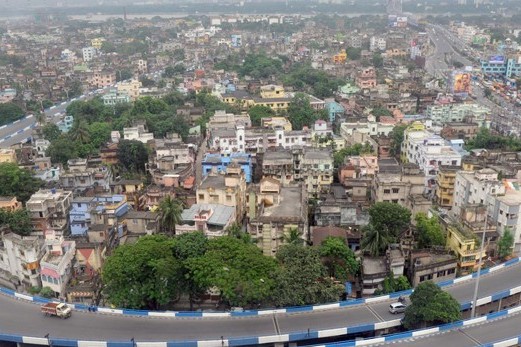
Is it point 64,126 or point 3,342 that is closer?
point 3,342

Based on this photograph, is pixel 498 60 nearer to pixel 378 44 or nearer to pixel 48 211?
pixel 378 44

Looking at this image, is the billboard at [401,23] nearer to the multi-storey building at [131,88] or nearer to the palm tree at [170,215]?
the multi-storey building at [131,88]

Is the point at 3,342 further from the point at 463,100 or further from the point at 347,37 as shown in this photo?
the point at 347,37

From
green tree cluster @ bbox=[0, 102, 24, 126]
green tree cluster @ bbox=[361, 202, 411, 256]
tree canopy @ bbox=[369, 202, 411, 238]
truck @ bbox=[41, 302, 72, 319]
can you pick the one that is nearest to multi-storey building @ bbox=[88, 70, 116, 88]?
green tree cluster @ bbox=[0, 102, 24, 126]

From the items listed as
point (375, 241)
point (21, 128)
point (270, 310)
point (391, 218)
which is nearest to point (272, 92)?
point (21, 128)

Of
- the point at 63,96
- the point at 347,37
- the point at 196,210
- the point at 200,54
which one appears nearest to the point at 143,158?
the point at 196,210

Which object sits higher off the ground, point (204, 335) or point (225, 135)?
point (225, 135)

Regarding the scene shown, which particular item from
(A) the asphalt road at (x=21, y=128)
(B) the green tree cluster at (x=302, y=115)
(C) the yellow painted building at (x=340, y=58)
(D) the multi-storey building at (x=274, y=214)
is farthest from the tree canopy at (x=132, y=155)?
(C) the yellow painted building at (x=340, y=58)
